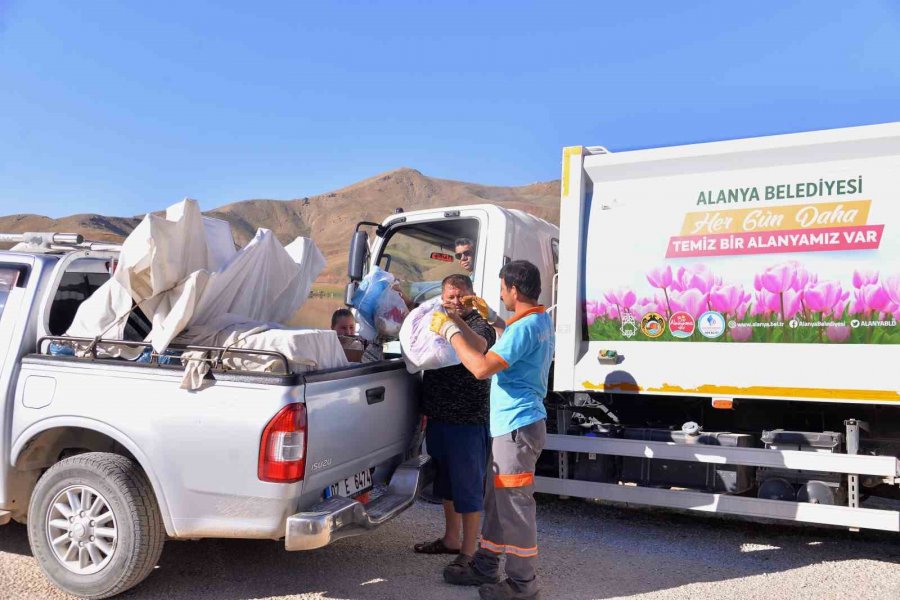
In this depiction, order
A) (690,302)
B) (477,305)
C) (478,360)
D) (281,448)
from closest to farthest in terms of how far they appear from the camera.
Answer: (281,448), (478,360), (477,305), (690,302)

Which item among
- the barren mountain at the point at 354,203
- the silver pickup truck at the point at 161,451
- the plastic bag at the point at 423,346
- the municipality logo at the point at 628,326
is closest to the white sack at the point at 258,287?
the silver pickup truck at the point at 161,451

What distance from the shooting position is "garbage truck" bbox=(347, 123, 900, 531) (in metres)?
5.01

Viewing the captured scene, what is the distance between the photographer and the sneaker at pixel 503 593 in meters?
4.11

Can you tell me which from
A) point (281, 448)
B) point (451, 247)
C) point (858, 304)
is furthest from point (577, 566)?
point (451, 247)

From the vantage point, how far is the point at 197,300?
423 centimetres

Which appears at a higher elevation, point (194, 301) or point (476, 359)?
point (194, 301)

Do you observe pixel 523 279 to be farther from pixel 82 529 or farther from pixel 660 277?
pixel 82 529

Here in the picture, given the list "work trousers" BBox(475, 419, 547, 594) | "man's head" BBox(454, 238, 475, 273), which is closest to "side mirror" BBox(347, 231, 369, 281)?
"man's head" BBox(454, 238, 475, 273)

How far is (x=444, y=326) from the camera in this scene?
13.1 ft

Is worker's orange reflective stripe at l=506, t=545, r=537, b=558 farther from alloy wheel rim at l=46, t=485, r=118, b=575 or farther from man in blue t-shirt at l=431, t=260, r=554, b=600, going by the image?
alloy wheel rim at l=46, t=485, r=118, b=575

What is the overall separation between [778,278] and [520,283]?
212cm

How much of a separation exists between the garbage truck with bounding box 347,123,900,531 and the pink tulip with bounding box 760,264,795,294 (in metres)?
0.01

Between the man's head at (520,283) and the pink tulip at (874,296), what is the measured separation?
233 cm

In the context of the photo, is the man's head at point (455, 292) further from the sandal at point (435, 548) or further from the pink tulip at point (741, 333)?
the pink tulip at point (741, 333)
